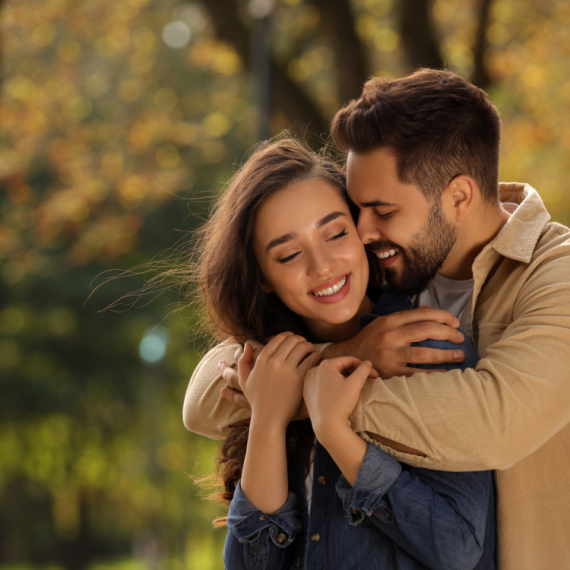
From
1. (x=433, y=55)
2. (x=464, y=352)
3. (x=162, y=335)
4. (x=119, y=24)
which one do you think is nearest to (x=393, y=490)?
(x=464, y=352)

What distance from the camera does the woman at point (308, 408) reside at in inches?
87.5

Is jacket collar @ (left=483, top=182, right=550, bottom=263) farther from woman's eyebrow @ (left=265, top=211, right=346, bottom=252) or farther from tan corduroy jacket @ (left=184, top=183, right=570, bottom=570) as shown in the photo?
woman's eyebrow @ (left=265, top=211, right=346, bottom=252)

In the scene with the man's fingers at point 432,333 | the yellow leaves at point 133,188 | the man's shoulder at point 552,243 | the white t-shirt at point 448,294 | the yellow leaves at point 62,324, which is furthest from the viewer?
the yellow leaves at point 62,324

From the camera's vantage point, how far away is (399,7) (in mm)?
7434

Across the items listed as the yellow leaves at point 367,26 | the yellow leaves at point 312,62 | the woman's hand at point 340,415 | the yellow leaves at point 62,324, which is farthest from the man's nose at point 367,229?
the yellow leaves at point 62,324

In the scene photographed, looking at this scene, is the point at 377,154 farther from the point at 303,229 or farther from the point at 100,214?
the point at 100,214

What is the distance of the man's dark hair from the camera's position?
9.57ft

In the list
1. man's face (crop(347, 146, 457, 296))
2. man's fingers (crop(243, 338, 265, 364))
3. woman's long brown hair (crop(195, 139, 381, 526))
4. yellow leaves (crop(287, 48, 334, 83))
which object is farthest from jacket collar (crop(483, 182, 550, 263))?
yellow leaves (crop(287, 48, 334, 83))

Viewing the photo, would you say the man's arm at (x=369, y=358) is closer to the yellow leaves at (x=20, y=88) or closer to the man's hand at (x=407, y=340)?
the man's hand at (x=407, y=340)

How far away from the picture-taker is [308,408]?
7.69 feet

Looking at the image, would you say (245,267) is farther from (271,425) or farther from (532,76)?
(532,76)

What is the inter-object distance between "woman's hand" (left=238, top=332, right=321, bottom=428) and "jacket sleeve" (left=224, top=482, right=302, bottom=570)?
0.28 meters

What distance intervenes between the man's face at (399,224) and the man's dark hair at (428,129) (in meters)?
0.05

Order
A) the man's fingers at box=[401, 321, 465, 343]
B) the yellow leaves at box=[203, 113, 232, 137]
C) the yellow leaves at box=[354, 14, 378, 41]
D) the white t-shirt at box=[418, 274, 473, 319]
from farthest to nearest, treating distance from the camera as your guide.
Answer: the yellow leaves at box=[203, 113, 232, 137], the yellow leaves at box=[354, 14, 378, 41], the white t-shirt at box=[418, 274, 473, 319], the man's fingers at box=[401, 321, 465, 343]
